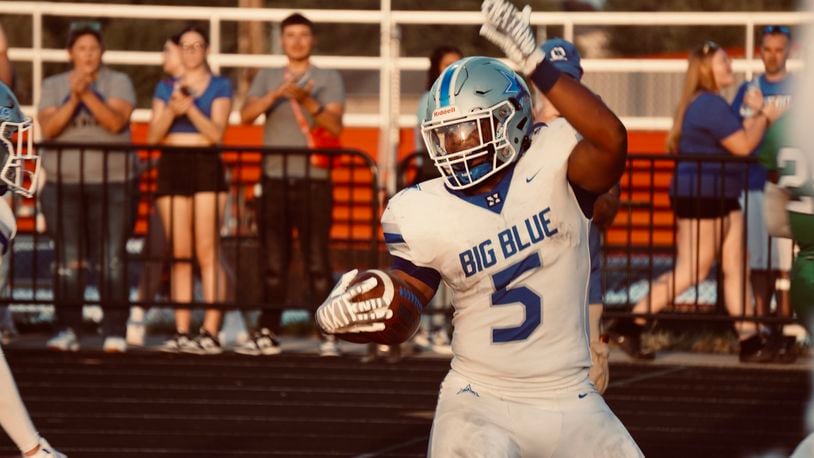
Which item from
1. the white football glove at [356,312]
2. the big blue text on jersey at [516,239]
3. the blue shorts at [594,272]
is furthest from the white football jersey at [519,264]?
the blue shorts at [594,272]

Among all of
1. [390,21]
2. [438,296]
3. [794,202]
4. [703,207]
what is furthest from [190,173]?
[794,202]

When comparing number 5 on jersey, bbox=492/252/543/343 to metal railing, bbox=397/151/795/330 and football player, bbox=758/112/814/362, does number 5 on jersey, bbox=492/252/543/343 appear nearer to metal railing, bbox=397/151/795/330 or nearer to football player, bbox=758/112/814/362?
football player, bbox=758/112/814/362

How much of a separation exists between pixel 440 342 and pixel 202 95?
2462 millimetres

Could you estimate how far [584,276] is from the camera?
5.49 meters

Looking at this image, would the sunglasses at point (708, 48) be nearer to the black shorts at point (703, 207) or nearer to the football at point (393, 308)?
the black shorts at point (703, 207)

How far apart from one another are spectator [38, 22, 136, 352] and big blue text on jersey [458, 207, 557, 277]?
6989 millimetres

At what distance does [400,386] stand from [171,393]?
1436mm

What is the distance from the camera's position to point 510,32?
5000 mm

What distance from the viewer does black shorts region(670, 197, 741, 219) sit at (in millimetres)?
11852

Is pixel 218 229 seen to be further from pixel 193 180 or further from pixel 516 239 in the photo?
pixel 516 239

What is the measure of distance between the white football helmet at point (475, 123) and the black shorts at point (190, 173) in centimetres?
662

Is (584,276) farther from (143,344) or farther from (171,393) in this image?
(143,344)

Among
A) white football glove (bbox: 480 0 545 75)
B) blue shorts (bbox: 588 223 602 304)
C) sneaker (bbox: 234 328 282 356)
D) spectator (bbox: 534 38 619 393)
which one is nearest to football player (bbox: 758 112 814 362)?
spectator (bbox: 534 38 619 393)

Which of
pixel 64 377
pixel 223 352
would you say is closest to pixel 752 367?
pixel 223 352
